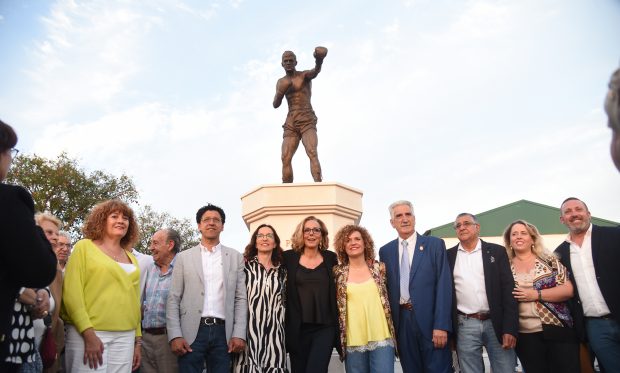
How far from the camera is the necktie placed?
384 cm

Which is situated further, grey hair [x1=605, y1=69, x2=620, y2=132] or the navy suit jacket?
the navy suit jacket

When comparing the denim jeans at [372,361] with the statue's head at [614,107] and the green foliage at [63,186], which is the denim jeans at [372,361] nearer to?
the statue's head at [614,107]

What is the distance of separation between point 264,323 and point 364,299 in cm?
78

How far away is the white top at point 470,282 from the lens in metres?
3.76

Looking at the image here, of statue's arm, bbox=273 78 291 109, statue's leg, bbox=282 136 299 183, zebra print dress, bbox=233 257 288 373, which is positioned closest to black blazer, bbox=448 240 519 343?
zebra print dress, bbox=233 257 288 373

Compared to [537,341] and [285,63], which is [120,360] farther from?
[285,63]

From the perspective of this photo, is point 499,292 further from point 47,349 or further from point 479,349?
point 47,349

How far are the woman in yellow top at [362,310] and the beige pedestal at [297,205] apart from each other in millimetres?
2180

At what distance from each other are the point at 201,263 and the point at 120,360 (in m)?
0.94

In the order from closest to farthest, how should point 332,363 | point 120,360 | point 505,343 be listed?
point 120,360
point 505,343
point 332,363

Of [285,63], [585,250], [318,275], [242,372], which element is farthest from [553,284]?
[285,63]

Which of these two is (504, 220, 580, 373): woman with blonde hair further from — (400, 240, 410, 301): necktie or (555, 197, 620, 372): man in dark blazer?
(400, 240, 410, 301): necktie

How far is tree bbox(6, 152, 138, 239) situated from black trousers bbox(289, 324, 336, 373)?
1850cm

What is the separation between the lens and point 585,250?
379cm
